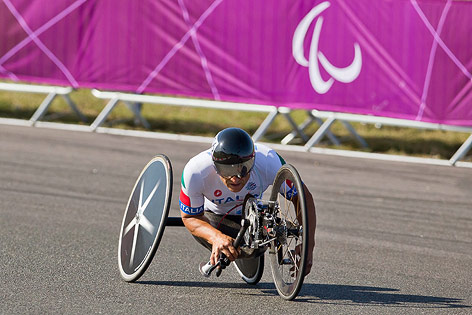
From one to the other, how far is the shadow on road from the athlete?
0.21 m

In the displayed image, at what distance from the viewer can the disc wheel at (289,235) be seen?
563 centimetres

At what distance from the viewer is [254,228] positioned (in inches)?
235

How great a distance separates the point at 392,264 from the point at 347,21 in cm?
639

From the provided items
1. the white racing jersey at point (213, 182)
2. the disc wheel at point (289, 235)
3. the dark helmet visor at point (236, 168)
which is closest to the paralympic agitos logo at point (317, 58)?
the white racing jersey at point (213, 182)

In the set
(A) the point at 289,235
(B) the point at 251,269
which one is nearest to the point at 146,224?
(B) the point at 251,269

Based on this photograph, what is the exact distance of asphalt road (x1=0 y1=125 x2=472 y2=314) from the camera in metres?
6.19

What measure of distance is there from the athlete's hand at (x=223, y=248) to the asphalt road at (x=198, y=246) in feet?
1.15

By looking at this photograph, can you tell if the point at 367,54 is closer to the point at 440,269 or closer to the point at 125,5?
the point at 125,5

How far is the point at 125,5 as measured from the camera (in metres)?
14.2

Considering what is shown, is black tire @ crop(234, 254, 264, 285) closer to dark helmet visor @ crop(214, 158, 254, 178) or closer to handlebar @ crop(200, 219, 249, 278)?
handlebar @ crop(200, 219, 249, 278)

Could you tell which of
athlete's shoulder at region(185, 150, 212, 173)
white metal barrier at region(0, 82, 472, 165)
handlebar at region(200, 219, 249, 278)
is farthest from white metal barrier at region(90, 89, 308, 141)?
handlebar at region(200, 219, 249, 278)

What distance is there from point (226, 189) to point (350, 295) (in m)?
1.21

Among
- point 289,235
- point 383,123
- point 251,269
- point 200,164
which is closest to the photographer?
point 289,235

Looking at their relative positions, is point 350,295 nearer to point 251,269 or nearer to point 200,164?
point 251,269
